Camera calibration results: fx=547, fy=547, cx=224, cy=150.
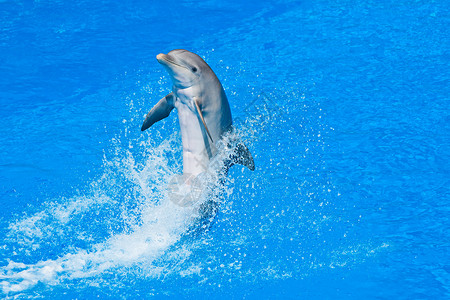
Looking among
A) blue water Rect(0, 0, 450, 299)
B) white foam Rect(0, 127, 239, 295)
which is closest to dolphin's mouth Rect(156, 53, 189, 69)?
white foam Rect(0, 127, 239, 295)

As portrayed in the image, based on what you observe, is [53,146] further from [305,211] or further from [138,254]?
[305,211]

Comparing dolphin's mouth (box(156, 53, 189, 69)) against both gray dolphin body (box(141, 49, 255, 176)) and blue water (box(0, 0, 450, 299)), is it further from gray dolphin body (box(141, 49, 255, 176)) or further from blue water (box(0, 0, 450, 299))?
blue water (box(0, 0, 450, 299))

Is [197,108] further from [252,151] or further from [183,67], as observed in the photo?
[252,151]

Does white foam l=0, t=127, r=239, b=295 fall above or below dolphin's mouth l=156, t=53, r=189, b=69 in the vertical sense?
below

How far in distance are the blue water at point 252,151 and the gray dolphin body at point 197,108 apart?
751 millimetres

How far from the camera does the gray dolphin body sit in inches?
216

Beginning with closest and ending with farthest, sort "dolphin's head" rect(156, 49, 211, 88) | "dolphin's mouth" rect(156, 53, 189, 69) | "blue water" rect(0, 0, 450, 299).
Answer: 1. "dolphin's mouth" rect(156, 53, 189, 69)
2. "dolphin's head" rect(156, 49, 211, 88)
3. "blue water" rect(0, 0, 450, 299)

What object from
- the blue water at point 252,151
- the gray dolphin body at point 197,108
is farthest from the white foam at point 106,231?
the gray dolphin body at point 197,108

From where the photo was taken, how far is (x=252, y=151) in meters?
7.88

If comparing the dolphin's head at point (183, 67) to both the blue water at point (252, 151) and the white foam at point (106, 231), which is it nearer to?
the white foam at point (106, 231)

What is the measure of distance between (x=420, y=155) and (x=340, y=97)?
1.89 metres

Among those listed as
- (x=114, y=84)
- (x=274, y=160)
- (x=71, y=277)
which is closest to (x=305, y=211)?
(x=274, y=160)

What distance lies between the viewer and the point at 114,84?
1012 cm

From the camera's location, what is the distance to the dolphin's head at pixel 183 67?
5.41m
